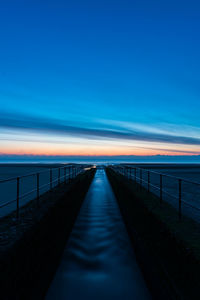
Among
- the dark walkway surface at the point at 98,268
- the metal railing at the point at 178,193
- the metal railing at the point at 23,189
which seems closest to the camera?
the dark walkway surface at the point at 98,268

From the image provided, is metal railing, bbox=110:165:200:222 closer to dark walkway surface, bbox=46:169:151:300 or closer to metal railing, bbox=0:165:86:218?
dark walkway surface, bbox=46:169:151:300

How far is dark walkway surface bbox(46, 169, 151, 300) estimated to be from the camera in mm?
3928


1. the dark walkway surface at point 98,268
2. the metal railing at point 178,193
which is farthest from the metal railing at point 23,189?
the metal railing at point 178,193

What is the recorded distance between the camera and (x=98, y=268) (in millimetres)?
4734

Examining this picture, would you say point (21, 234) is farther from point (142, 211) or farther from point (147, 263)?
point (142, 211)

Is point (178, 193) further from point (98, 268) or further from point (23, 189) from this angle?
point (98, 268)

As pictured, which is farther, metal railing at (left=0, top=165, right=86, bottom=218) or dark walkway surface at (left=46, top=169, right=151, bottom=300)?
metal railing at (left=0, top=165, right=86, bottom=218)

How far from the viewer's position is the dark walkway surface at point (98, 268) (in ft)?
12.9

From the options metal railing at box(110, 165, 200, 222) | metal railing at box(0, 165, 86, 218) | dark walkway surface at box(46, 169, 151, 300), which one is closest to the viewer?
dark walkway surface at box(46, 169, 151, 300)

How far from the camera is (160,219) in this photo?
5875 mm

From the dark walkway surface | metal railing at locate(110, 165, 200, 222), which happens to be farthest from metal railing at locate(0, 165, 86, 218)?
metal railing at locate(110, 165, 200, 222)

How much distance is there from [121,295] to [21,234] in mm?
2176

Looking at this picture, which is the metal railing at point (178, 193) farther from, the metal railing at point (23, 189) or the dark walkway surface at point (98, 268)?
the metal railing at point (23, 189)

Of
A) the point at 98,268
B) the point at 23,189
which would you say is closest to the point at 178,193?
the point at 23,189
